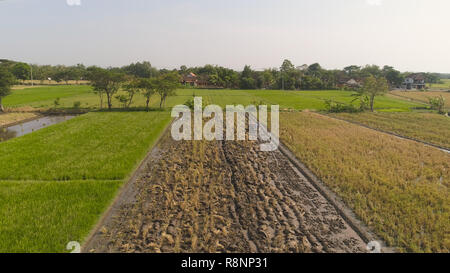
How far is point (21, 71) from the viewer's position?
209ft

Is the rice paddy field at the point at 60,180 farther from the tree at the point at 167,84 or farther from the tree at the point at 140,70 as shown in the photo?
the tree at the point at 140,70

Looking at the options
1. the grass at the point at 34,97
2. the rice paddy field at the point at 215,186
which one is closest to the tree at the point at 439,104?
the rice paddy field at the point at 215,186

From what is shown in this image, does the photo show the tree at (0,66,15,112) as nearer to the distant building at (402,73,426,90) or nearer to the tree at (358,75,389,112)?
the tree at (358,75,389,112)

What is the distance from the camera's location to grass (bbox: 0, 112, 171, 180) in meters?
8.64

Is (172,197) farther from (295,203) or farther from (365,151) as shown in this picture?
(365,151)

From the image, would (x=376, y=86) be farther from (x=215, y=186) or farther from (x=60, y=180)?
(x=60, y=180)

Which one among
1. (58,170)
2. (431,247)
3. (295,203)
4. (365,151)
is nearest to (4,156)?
(58,170)

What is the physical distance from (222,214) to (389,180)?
5746mm

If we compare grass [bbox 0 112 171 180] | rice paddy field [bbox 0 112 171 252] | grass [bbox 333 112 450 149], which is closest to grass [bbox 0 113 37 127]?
grass [bbox 0 112 171 180]

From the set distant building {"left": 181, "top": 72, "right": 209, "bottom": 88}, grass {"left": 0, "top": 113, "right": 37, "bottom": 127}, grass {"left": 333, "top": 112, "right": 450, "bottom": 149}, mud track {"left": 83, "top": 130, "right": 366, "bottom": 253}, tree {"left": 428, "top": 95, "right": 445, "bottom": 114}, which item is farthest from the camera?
distant building {"left": 181, "top": 72, "right": 209, "bottom": 88}

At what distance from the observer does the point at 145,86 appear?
2589cm

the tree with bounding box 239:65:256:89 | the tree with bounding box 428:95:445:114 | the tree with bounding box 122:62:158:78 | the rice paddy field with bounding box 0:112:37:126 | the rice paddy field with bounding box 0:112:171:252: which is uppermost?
the tree with bounding box 122:62:158:78

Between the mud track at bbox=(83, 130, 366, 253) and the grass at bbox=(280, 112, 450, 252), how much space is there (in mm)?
819

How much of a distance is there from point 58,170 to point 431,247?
34.4ft
